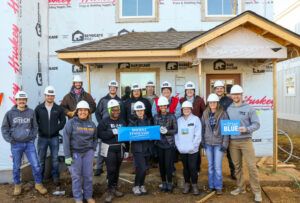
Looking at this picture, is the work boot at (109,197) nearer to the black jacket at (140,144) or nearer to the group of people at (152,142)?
the group of people at (152,142)

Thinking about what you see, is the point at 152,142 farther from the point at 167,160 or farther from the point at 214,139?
the point at 214,139

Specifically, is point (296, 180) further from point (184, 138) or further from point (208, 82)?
point (208, 82)

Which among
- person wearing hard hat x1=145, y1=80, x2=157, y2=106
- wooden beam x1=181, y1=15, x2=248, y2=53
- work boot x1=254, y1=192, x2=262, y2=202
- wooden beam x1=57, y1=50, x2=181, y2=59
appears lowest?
work boot x1=254, y1=192, x2=262, y2=202

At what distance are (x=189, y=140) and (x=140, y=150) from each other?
0.95m

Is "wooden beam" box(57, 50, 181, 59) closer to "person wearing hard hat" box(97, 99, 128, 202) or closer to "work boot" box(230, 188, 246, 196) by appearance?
"person wearing hard hat" box(97, 99, 128, 202)

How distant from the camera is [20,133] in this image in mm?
5801

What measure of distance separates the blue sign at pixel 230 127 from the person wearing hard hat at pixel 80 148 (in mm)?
2362

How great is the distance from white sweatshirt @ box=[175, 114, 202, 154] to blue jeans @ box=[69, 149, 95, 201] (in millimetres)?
1648

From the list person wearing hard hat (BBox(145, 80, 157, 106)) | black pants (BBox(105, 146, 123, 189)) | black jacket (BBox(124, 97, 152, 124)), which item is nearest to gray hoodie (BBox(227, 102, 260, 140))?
black jacket (BBox(124, 97, 152, 124))

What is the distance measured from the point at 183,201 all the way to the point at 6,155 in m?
4.13

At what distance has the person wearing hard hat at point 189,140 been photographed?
5.56 metres

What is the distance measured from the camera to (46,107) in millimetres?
6301

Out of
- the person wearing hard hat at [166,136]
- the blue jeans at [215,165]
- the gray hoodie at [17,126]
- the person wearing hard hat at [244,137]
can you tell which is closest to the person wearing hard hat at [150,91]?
the person wearing hard hat at [166,136]

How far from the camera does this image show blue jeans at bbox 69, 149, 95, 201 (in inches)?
206
